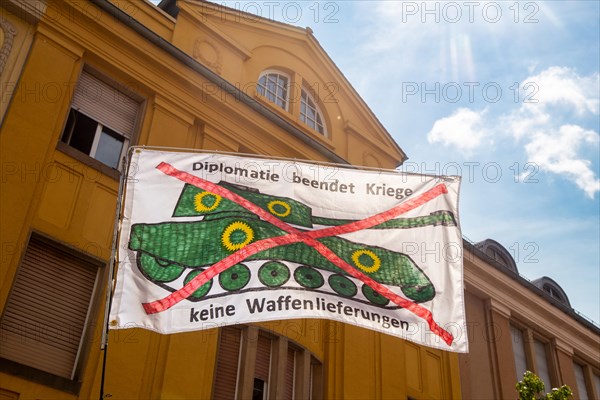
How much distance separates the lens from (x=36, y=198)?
10141 mm

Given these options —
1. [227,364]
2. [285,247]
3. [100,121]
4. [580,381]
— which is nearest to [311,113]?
[100,121]

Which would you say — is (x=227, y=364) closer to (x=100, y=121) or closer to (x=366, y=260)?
(x=100, y=121)

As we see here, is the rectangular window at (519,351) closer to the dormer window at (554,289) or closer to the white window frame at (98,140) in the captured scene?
the dormer window at (554,289)

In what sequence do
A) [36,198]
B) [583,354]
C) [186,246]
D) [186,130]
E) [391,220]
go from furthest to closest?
1. [583,354]
2. [186,130]
3. [36,198]
4. [391,220]
5. [186,246]

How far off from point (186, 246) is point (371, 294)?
6.93 ft

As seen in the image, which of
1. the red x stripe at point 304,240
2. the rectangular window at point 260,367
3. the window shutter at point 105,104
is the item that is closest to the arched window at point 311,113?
the window shutter at point 105,104

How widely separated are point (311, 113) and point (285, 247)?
9.96 meters

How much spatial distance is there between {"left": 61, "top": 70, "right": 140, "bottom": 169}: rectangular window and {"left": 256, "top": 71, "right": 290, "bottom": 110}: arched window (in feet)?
13.3

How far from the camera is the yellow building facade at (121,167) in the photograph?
9.70 metres

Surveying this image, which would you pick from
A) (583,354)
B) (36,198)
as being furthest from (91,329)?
(583,354)

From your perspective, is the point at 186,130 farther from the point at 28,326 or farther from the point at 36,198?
the point at 28,326

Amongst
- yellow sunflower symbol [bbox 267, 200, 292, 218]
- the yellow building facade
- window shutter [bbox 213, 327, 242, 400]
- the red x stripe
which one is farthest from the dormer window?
yellow sunflower symbol [bbox 267, 200, 292, 218]

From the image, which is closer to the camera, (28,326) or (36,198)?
(28,326)

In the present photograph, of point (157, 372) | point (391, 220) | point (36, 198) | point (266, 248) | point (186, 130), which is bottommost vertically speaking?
point (157, 372)
